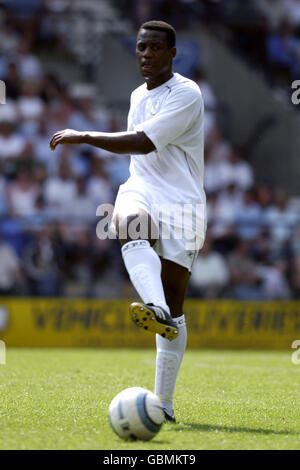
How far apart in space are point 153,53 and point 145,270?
1.43 metres

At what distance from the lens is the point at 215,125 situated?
17.5 meters

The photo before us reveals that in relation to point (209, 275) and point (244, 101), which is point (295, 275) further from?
point (244, 101)

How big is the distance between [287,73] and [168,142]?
14.1 m

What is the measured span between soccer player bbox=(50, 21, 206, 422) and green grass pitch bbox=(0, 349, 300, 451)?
0.57 metres

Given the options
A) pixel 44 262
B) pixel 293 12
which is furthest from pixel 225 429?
pixel 293 12

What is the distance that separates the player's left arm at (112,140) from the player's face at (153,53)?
1.57 ft

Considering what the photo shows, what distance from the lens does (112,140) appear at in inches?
210

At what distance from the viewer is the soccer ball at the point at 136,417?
15.5 ft

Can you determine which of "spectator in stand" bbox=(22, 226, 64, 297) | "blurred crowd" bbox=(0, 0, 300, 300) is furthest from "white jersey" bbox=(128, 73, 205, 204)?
"blurred crowd" bbox=(0, 0, 300, 300)

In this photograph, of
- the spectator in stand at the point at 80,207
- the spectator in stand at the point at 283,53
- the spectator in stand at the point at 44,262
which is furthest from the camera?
the spectator in stand at the point at 283,53

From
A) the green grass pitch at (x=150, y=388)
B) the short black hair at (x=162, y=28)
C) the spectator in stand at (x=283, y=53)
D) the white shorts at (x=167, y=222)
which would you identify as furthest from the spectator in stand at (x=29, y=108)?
the white shorts at (x=167, y=222)

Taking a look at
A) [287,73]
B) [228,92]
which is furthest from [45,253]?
[287,73]

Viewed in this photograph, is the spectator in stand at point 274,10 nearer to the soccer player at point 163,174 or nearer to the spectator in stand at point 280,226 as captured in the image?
the spectator in stand at point 280,226
